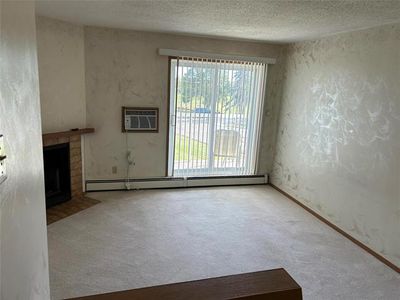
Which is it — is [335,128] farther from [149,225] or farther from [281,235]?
[149,225]

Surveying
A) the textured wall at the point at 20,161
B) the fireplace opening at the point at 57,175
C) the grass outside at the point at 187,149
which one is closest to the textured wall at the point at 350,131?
the grass outside at the point at 187,149

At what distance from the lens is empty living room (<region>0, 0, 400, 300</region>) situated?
2238 mm

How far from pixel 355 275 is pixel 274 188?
2308 millimetres

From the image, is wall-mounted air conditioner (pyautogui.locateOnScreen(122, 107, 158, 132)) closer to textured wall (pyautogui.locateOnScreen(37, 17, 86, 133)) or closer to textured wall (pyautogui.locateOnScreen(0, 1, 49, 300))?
textured wall (pyautogui.locateOnScreen(37, 17, 86, 133))

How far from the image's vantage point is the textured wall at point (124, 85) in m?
4.02

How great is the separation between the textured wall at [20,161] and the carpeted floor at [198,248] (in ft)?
4.97

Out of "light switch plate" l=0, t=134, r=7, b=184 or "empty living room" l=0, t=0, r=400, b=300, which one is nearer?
"light switch plate" l=0, t=134, r=7, b=184

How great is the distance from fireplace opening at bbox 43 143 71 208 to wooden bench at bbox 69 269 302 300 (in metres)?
3.39

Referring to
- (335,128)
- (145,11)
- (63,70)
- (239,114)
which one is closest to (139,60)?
(63,70)

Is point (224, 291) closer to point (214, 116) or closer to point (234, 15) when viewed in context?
point (234, 15)

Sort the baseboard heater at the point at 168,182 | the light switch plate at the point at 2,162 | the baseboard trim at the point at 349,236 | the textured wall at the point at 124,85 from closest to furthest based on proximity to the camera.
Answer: the light switch plate at the point at 2,162 < the baseboard trim at the point at 349,236 < the textured wall at the point at 124,85 < the baseboard heater at the point at 168,182

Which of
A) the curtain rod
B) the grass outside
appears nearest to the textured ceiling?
the curtain rod

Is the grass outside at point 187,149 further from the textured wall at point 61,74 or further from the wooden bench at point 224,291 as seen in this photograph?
the wooden bench at point 224,291

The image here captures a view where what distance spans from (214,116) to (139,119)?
1.12m
